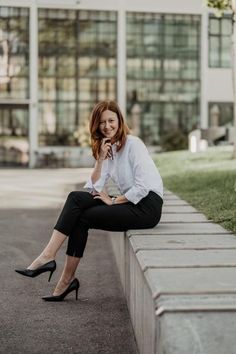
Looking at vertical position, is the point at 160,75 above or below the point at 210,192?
above

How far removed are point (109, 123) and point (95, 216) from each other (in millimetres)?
786

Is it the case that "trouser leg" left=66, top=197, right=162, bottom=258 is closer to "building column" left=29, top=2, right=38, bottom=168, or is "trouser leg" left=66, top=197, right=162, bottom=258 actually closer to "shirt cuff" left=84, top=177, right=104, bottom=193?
"shirt cuff" left=84, top=177, right=104, bottom=193

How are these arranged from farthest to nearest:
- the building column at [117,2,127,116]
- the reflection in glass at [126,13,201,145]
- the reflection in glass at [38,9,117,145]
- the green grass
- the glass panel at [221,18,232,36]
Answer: the glass panel at [221,18,232,36], the reflection in glass at [126,13,201,145], the building column at [117,2,127,116], the reflection in glass at [38,9,117,145], the green grass

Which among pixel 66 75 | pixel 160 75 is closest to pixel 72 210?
pixel 66 75

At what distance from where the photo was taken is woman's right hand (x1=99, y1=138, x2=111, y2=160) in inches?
216

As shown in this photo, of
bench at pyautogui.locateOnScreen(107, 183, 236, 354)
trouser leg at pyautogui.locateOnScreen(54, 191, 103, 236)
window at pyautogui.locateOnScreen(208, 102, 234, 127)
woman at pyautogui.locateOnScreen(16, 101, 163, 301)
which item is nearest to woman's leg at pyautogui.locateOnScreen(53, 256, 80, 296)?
woman at pyautogui.locateOnScreen(16, 101, 163, 301)

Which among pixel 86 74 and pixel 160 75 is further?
pixel 160 75

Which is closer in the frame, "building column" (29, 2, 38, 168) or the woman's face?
the woman's face

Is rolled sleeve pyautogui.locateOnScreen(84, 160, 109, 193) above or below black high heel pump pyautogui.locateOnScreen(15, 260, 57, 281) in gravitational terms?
above

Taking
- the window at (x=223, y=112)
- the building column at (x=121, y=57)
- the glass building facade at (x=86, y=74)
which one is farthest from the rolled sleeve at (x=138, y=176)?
the window at (x=223, y=112)

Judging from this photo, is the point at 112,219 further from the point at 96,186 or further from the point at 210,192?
the point at 210,192

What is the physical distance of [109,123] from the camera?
5.47 meters

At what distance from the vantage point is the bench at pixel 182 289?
289 cm

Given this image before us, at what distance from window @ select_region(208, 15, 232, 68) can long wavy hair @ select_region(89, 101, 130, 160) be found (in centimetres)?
3404
